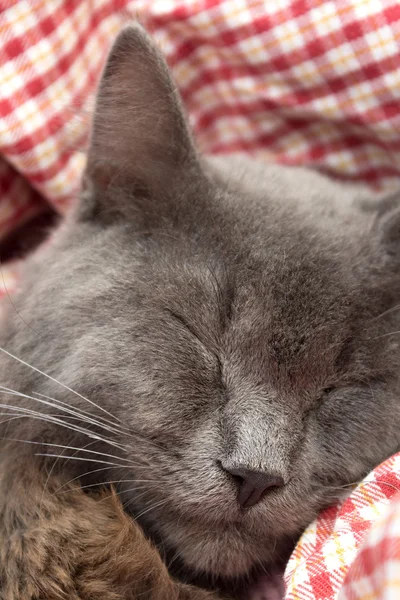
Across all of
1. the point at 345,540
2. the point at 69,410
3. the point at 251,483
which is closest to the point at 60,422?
the point at 69,410

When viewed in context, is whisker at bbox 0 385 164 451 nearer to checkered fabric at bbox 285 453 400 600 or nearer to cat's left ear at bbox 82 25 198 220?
checkered fabric at bbox 285 453 400 600

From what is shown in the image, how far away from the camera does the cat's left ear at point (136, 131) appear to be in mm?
1117

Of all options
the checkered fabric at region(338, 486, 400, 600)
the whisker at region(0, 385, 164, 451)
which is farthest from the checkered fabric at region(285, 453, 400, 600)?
the whisker at region(0, 385, 164, 451)

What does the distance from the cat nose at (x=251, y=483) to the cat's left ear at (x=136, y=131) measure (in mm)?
508

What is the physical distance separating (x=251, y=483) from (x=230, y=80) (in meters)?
1.11

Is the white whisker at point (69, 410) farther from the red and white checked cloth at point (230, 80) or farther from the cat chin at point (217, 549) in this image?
the red and white checked cloth at point (230, 80)

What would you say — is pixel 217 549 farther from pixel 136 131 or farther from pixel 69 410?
pixel 136 131

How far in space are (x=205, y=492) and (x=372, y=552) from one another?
10.6 inches

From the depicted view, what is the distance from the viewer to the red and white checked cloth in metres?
1.47

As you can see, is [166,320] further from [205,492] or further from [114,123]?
[114,123]

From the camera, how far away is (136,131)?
3.85 ft

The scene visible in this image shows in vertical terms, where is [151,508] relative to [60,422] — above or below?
below

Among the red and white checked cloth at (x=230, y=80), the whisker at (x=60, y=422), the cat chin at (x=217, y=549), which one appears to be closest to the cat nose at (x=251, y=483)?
the cat chin at (x=217, y=549)

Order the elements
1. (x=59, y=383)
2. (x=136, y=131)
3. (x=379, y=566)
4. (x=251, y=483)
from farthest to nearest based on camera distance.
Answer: (x=136, y=131), (x=59, y=383), (x=251, y=483), (x=379, y=566)
